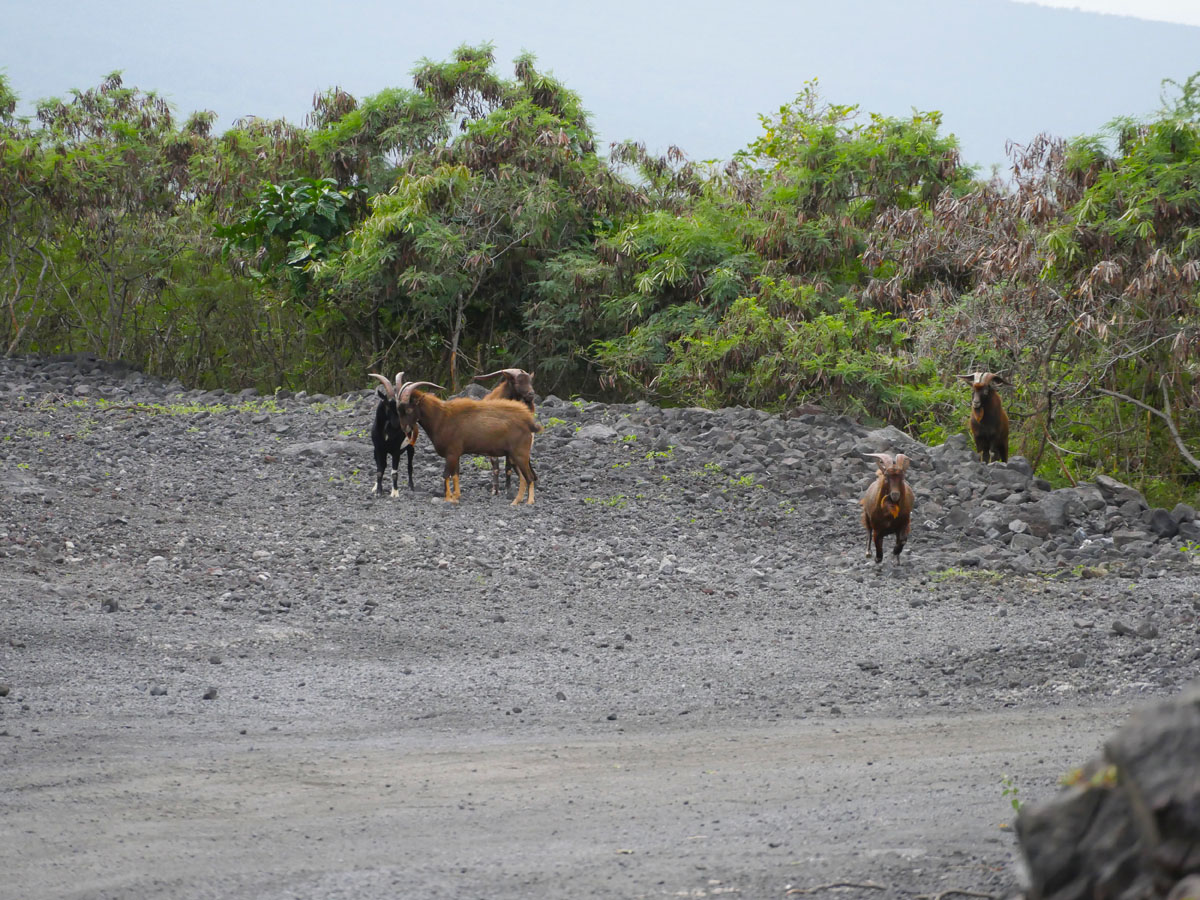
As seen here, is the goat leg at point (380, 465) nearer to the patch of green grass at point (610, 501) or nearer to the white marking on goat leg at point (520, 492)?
the white marking on goat leg at point (520, 492)

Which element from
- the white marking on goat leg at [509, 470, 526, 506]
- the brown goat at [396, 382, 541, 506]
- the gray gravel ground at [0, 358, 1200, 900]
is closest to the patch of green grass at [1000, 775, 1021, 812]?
the gray gravel ground at [0, 358, 1200, 900]

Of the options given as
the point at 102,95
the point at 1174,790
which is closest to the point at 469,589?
the point at 1174,790

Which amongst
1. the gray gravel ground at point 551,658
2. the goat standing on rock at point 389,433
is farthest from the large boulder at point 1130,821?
the goat standing on rock at point 389,433

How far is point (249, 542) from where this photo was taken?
1032 cm

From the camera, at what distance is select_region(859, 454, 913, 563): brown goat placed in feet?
32.2

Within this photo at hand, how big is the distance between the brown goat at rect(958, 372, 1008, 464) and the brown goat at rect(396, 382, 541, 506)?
19.4 feet

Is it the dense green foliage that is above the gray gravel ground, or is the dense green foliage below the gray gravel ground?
above

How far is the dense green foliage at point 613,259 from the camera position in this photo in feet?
48.3

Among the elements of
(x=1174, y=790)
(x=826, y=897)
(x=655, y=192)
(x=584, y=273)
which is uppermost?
(x=655, y=192)

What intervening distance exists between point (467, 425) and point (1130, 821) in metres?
9.71

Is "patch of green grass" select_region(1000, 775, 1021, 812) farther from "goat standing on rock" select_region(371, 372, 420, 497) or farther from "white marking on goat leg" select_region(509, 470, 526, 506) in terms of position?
"goat standing on rock" select_region(371, 372, 420, 497)

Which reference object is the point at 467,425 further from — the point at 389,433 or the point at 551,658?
the point at 551,658

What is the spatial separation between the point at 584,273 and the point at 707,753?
50.5 feet

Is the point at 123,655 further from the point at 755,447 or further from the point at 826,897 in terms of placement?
the point at 755,447
